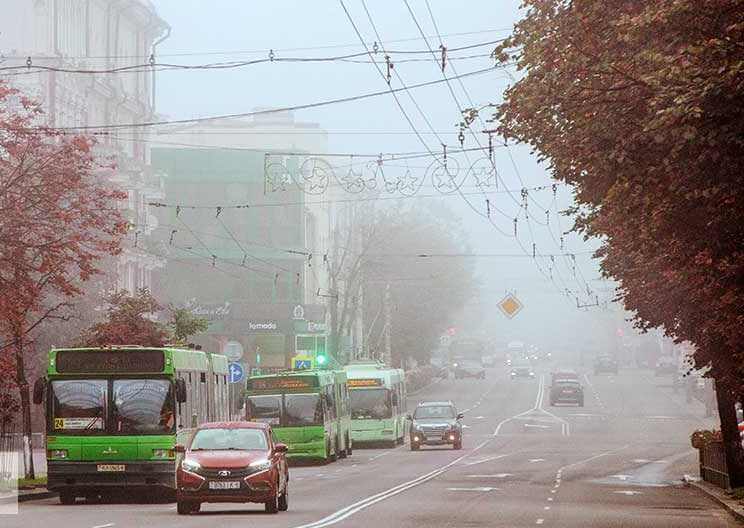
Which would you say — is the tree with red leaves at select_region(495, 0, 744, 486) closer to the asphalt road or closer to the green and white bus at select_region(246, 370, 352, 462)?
the asphalt road

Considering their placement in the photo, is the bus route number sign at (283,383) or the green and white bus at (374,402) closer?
the bus route number sign at (283,383)

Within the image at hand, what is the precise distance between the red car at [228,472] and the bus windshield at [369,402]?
36453 mm

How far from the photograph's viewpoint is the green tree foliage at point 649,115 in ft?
53.3

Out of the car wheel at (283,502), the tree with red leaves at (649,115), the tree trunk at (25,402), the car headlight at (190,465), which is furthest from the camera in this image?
the tree trunk at (25,402)

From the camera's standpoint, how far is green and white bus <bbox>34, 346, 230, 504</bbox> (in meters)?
31.7

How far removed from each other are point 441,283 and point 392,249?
6611mm

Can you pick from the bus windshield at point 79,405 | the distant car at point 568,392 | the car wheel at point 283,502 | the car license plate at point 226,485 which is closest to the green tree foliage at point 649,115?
the car license plate at point 226,485

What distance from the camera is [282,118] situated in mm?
122312

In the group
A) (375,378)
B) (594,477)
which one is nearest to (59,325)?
(375,378)

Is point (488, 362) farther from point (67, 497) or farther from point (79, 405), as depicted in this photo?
point (79, 405)

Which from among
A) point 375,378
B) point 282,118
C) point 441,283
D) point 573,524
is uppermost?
point 282,118

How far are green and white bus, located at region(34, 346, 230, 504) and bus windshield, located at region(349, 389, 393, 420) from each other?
A: 106 ft

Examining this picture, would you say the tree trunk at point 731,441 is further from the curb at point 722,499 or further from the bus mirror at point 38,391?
the bus mirror at point 38,391

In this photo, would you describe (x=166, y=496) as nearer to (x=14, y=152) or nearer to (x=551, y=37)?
(x=14, y=152)
